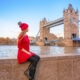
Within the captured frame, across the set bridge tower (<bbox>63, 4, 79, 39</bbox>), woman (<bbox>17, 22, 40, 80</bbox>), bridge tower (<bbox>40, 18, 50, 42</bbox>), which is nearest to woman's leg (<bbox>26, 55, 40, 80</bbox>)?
woman (<bbox>17, 22, 40, 80</bbox>)

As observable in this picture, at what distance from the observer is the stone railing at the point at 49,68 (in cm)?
210

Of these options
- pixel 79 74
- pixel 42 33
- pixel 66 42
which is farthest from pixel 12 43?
pixel 79 74

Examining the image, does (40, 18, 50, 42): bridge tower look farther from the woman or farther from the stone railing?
the woman

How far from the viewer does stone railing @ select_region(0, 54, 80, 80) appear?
2.10 meters

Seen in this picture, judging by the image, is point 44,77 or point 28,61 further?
point 44,77

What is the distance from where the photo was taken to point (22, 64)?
217cm

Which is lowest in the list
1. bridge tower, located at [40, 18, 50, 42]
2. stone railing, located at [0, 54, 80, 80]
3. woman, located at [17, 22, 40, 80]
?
stone railing, located at [0, 54, 80, 80]

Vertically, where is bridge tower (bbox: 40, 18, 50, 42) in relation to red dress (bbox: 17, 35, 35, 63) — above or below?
above

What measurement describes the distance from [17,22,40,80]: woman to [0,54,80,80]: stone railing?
116 mm

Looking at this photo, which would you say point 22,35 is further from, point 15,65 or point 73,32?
point 73,32

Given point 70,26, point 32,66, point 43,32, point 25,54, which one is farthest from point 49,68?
point 43,32

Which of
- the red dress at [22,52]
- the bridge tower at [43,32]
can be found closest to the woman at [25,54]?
the red dress at [22,52]

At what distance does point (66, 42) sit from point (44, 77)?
35.9 metres

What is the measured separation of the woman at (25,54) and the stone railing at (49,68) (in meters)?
0.12
